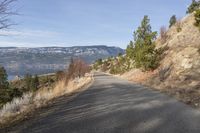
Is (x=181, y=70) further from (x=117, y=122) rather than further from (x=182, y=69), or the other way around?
(x=117, y=122)

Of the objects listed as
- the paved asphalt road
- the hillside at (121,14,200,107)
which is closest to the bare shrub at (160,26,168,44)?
the hillside at (121,14,200,107)

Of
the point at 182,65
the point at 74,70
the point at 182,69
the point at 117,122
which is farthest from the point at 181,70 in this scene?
the point at 117,122

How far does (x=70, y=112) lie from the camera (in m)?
11.7

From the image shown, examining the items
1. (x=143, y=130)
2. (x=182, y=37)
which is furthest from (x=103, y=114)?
(x=182, y=37)

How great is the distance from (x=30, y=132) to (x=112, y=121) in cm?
246

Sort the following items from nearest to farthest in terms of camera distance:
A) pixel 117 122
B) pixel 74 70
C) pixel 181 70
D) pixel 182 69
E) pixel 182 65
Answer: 1. pixel 117 122
2. pixel 181 70
3. pixel 182 69
4. pixel 182 65
5. pixel 74 70

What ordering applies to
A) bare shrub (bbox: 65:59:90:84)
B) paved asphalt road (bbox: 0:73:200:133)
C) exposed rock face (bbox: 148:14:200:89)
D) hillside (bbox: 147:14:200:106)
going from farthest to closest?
bare shrub (bbox: 65:59:90:84), exposed rock face (bbox: 148:14:200:89), hillside (bbox: 147:14:200:106), paved asphalt road (bbox: 0:73:200:133)

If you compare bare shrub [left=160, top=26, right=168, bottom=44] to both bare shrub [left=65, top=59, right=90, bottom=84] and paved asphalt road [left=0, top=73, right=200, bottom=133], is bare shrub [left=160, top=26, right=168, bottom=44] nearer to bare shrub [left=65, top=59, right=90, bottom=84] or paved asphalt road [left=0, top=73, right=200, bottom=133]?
bare shrub [left=65, top=59, right=90, bottom=84]

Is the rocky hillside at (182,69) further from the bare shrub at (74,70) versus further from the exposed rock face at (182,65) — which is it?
the bare shrub at (74,70)

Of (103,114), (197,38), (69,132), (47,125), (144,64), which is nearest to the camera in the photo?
(69,132)

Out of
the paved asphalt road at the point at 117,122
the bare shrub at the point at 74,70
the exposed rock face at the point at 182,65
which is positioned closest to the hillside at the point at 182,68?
the exposed rock face at the point at 182,65

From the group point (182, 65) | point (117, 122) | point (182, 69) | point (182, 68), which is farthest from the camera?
point (182, 65)

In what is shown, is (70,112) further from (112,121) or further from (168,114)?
(168,114)

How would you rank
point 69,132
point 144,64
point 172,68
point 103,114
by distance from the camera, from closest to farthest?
point 69,132 < point 103,114 < point 172,68 < point 144,64
